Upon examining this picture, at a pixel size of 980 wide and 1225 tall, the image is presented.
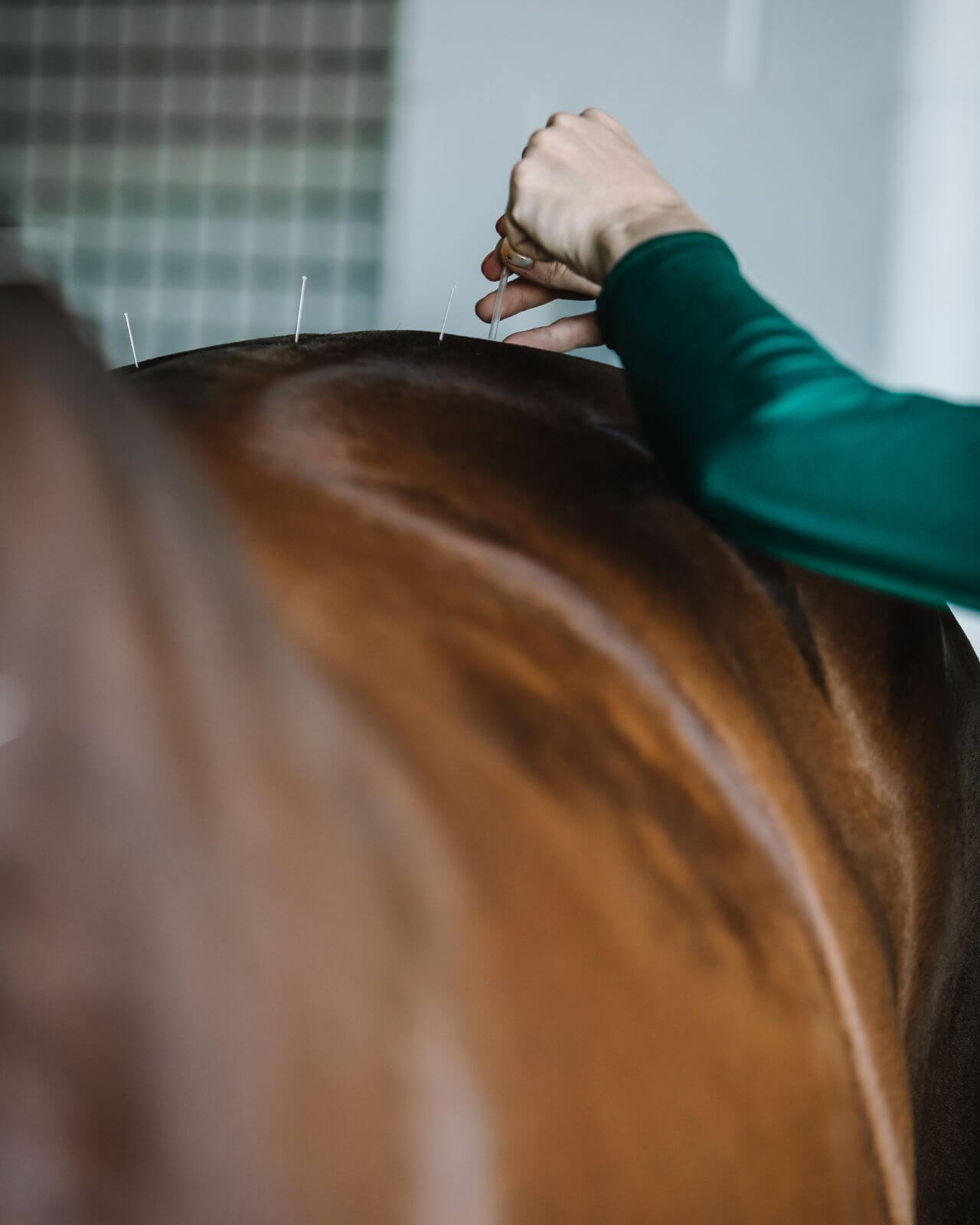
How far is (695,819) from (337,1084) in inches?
4.0

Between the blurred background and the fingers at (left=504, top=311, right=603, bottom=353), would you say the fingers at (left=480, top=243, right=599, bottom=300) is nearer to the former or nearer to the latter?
the fingers at (left=504, top=311, right=603, bottom=353)

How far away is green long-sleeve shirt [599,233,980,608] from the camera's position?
0.22 m

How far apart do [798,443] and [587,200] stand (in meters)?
0.12

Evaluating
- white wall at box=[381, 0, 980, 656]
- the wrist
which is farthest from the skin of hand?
white wall at box=[381, 0, 980, 656]

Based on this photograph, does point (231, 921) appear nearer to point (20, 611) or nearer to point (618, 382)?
point (20, 611)

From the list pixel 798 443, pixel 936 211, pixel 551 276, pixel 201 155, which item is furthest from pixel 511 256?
pixel 201 155

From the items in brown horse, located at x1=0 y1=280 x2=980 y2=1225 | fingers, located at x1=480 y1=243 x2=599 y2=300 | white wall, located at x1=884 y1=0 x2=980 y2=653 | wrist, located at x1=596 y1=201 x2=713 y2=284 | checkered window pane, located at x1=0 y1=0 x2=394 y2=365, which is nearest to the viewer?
brown horse, located at x1=0 y1=280 x2=980 y2=1225

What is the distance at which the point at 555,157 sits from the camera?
32cm

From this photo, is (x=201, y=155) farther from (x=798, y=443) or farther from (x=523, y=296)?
(x=798, y=443)

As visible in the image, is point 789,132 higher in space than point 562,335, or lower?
higher

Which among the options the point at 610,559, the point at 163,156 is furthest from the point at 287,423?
the point at 163,156

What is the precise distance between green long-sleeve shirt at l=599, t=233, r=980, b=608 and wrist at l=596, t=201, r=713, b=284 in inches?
0.9

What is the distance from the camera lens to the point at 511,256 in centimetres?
38

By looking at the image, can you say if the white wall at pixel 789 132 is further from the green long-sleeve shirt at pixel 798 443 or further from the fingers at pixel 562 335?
the green long-sleeve shirt at pixel 798 443
